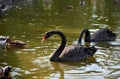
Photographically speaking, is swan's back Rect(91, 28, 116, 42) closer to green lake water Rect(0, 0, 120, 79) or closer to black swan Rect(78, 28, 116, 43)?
black swan Rect(78, 28, 116, 43)

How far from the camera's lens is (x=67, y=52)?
14312 millimetres

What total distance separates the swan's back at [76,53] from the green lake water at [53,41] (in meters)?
0.28

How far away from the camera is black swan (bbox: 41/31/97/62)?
14008 mm

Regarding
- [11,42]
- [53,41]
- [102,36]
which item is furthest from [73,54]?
[102,36]

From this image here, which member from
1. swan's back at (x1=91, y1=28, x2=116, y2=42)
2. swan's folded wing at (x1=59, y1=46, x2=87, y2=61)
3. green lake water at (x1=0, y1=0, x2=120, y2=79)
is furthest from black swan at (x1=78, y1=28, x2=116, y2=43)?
swan's folded wing at (x1=59, y1=46, x2=87, y2=61)

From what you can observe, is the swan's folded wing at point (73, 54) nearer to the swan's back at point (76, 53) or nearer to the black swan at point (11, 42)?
the swan's back at point (76, 53)

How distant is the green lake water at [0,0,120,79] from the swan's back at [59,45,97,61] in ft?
0.91

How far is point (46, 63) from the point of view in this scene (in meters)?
13.6

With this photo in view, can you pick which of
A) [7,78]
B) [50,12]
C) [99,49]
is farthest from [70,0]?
[7,78]

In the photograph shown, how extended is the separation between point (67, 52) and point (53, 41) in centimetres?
247

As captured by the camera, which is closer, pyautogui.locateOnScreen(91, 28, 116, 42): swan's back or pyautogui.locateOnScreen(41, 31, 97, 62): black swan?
pyautogui.locateOnScreen(41, 31, 97, 62): black swan

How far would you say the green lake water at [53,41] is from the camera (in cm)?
1253

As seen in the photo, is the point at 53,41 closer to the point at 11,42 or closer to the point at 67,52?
the point at 11,42

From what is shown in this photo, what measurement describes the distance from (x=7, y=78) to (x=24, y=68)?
59.0 inches
